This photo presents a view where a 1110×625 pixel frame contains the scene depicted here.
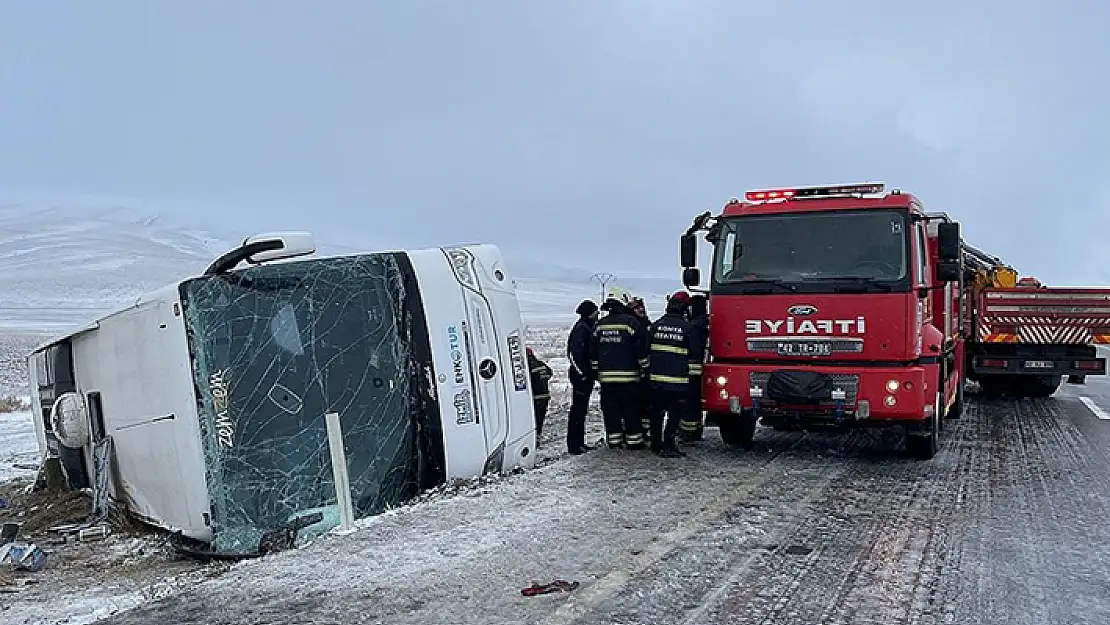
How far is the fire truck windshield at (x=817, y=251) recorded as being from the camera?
27.3ft

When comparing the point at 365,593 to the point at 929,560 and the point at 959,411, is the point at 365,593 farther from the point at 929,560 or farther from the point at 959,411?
the point at 959,411

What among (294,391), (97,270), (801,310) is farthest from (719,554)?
(97,270)

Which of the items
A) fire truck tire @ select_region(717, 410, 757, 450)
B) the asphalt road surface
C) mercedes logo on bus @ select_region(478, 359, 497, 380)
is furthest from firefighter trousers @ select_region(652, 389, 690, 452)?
mercedes logo on bus @ select_region(478, 359, 497, 380)

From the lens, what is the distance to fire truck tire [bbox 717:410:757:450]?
948 cm

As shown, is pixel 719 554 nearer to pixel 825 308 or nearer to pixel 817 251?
pixel 825 308

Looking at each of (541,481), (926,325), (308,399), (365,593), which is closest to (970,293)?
(926,325)

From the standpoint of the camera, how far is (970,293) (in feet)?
45.2

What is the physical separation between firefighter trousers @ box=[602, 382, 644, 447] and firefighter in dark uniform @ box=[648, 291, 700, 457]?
214mm

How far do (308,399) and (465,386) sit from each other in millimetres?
1209

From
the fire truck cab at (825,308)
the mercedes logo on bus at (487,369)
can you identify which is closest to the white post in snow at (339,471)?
the mercedes logo on bus at (487,369)

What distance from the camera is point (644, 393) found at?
9.22 meters

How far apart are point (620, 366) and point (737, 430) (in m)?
1.58

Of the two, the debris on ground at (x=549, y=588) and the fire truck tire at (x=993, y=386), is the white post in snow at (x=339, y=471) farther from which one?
the fire truck tire at (x=993, y=386)

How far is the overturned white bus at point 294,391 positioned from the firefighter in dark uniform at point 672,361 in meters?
1.50
